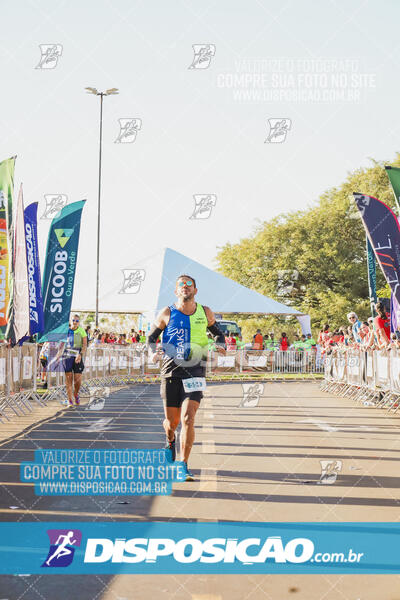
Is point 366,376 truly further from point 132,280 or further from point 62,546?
point 132,280

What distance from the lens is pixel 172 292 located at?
1394 inches

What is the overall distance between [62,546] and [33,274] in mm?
14267

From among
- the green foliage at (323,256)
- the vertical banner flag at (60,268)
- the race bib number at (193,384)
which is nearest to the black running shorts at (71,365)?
the vertical banner flag at (60,268)

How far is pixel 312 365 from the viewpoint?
35125mm

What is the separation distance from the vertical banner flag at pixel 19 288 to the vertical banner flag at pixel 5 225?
1.17 ft

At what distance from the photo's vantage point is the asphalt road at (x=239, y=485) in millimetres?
4578

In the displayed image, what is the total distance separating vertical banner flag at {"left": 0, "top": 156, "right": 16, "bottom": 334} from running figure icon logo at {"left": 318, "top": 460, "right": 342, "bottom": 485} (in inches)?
330

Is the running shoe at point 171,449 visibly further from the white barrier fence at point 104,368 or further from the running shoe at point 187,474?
the white barrier fence at point 104,368

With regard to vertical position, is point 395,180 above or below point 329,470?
above

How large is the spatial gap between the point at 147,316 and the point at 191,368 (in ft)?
87.5

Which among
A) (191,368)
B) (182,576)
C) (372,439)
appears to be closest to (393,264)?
(372,439)

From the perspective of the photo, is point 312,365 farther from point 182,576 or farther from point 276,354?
point 182,576

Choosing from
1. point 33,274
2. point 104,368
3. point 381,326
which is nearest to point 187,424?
point 381,326

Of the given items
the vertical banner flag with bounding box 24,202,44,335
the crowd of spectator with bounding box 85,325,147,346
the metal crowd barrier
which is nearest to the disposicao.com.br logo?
the metal crowd barrier
